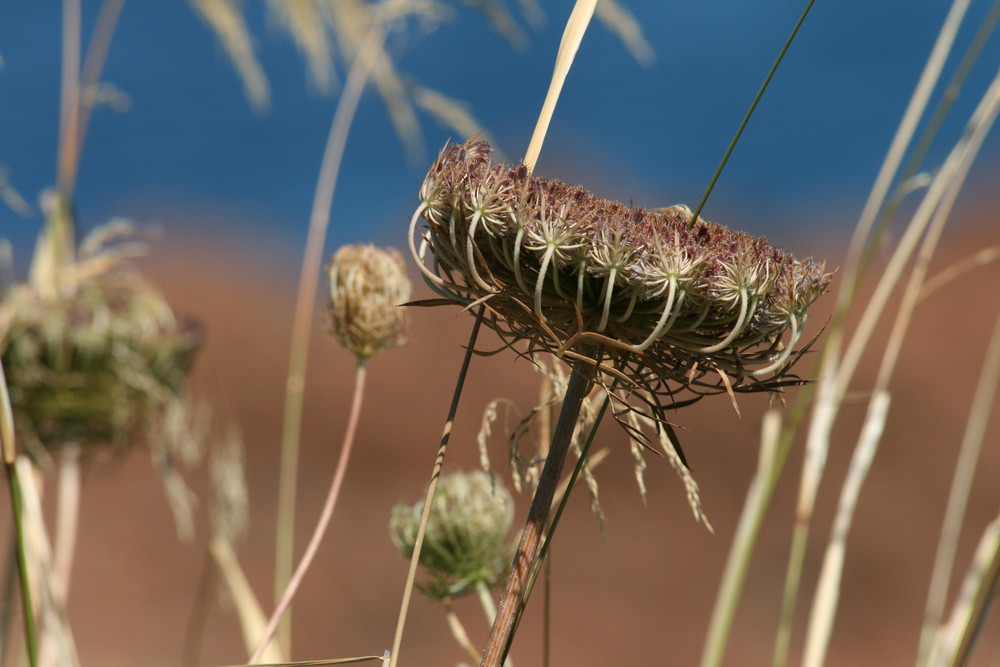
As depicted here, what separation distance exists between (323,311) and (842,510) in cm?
61

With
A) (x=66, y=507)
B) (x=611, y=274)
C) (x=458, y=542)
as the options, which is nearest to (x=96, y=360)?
(x=66, y=507)

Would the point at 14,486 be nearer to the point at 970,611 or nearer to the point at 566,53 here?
the point at 566,53

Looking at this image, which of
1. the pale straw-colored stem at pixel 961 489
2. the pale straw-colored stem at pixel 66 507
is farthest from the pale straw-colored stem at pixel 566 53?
the pale straw-colored stem at pixel 66 507

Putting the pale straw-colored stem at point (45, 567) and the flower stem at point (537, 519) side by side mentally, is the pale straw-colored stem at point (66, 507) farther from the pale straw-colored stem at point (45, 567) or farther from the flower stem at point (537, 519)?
the flower stem at point (537, 519)

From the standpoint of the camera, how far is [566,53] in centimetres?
64

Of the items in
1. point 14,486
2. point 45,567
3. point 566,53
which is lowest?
point 45,567

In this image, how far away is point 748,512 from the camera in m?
0.90

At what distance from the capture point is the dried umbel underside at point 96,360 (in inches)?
66.6

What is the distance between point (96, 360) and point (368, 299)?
102 cm

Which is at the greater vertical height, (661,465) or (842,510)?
(661,465)

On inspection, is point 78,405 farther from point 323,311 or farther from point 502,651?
point 502,651

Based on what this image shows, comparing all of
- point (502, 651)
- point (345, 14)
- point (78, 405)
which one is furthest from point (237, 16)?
point (502, 651)

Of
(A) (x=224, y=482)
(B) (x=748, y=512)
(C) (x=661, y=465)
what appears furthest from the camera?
(C) (x=661, y=465)

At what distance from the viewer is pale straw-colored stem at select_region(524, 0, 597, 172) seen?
62cm
